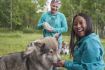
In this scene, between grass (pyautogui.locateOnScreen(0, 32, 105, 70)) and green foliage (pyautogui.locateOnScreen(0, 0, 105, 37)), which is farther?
green foliage (pyautogui.locateOnScreen(0, 0, 105, 37))

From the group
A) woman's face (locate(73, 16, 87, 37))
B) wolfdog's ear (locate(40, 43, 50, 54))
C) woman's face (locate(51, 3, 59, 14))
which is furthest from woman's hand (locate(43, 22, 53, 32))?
woman's face (locate(73, 16, 87, 37))

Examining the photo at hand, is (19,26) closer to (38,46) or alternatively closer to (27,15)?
(27,15)

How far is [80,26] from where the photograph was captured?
6.10m

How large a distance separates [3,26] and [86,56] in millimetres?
76397

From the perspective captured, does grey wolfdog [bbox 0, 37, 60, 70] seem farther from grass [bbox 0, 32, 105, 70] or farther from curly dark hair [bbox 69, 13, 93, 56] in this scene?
grass [bbox 0, 32, 105, 70]

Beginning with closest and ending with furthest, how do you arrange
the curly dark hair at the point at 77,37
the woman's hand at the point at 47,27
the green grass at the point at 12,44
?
the curly dark hair at the point at 77,37
the woman's hand at the point at 47,27
the green grass at the point at 12,44

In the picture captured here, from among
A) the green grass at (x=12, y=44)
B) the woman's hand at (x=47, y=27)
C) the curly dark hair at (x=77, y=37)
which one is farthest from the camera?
the green grass at (x=12, y=44)

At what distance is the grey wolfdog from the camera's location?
20.7 feet

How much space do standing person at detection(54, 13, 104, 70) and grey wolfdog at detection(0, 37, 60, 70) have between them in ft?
0.75

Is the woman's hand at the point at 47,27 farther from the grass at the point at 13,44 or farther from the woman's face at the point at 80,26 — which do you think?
the grass at the point at 13,44

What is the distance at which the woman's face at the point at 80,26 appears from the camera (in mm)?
6086

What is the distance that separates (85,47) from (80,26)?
36 cm

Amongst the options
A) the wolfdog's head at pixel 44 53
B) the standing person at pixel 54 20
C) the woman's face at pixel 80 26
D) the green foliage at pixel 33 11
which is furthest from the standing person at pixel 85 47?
the green foliage at pixel 33 11

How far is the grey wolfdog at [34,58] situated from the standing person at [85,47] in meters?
0.23
